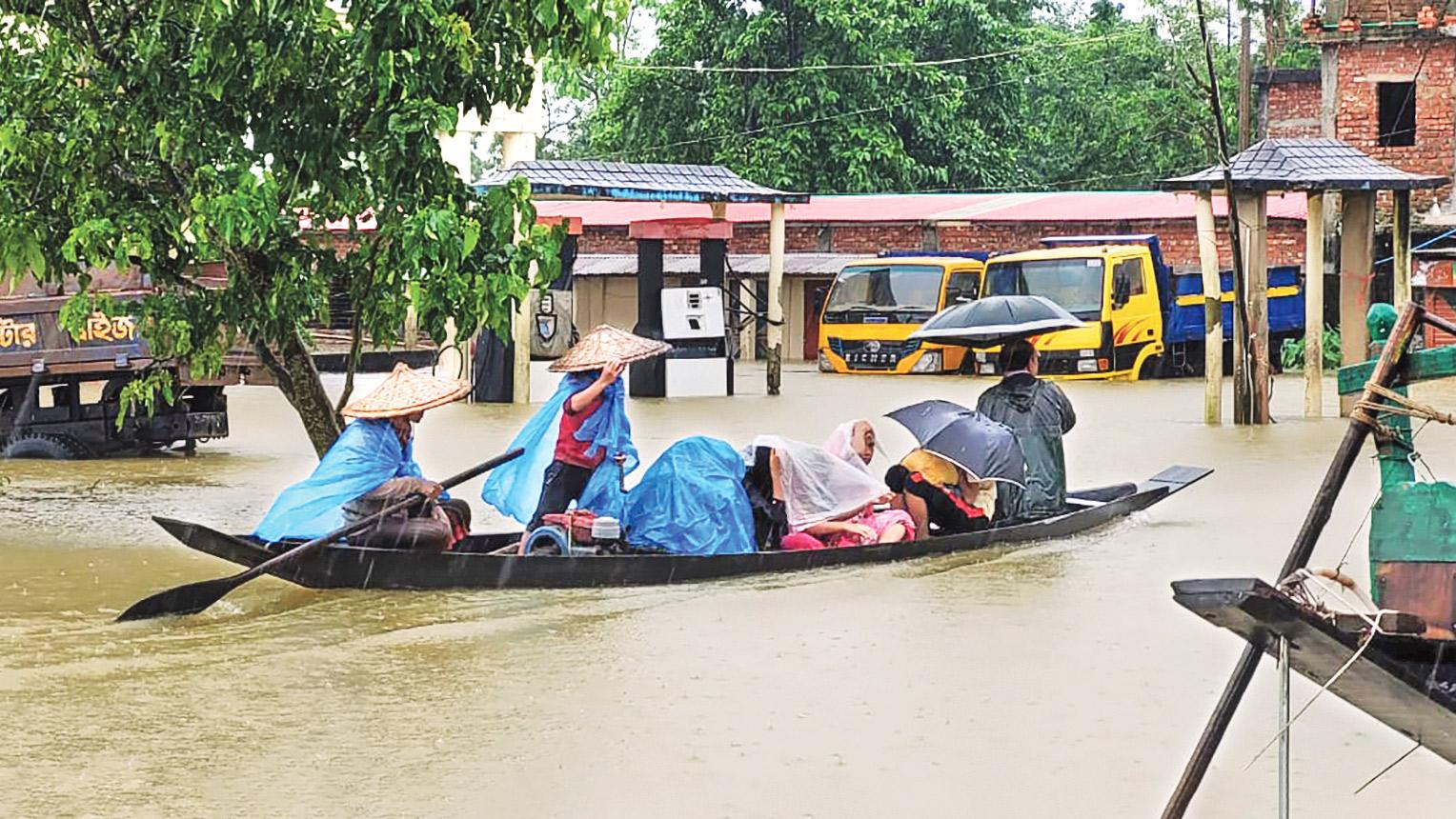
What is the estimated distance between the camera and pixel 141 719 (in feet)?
27.2

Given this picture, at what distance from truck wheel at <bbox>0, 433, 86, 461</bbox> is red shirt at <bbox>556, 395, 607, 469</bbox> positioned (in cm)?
774

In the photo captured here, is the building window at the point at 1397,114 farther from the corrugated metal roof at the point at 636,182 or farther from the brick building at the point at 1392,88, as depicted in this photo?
the corrugated metal roof at the point at 636,182

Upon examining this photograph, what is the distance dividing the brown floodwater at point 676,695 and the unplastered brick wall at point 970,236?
Answer: 19.7 m

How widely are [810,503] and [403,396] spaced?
242cm

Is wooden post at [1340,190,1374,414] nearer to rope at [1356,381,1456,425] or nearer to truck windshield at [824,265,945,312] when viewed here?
truck windshield at [824,265,945,312]

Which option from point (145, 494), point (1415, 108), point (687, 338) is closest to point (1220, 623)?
point (145, 494)

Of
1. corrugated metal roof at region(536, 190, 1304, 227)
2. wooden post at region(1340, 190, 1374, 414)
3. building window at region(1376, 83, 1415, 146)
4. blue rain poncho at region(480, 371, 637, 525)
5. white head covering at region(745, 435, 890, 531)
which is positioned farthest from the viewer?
corrugated metal roof at region(536, 190, 1304, 227)

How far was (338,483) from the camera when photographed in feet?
34.8

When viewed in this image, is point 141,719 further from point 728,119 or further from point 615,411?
point 728,119

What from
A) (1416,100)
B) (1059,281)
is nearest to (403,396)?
(1059,281)

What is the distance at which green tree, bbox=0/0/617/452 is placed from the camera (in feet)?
35.9

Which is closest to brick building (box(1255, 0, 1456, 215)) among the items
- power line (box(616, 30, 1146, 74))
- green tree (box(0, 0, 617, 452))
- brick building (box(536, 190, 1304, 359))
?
brick building (box(536, 190, 1304, 359))

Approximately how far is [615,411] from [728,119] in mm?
28677

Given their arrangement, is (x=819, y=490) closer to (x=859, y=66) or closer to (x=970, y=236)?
(x=970, y=236)
